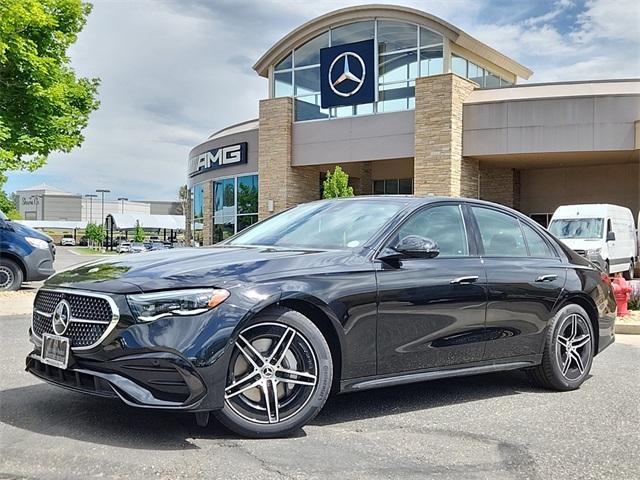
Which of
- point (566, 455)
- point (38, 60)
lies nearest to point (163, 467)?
point (566, 455)

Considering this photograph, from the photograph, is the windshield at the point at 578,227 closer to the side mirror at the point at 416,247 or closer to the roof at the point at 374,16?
the roof at the point at 374,16

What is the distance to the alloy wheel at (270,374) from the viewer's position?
385cm

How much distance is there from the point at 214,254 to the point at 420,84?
21.0m

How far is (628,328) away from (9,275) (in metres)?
11.0

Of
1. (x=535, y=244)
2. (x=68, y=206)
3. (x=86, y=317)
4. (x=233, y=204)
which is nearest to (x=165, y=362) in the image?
(x=86, y=317)

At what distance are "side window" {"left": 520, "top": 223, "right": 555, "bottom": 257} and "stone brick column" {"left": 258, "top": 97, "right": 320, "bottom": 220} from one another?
21615 mm

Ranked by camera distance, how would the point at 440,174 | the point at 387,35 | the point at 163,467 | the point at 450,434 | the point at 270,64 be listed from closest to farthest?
the point at 163,467, the point at 450,434, the point at 440,174, the point at 387,35, the point at 270,64

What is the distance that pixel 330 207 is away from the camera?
17.2ft

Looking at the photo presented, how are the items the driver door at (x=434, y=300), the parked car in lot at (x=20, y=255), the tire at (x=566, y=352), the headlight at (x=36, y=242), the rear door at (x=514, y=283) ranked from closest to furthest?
the driver door at (x=434, y=300), the rear door at (x=514, y=283), the tire at (x=566, y=352), the parked car in lot at (x=20, y=255), the headlight at (x=36, y=242)

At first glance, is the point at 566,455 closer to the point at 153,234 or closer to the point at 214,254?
the point at 214,254

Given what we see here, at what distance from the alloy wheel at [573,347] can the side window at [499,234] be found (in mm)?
716

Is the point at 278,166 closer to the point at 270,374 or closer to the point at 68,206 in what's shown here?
the point at 270,374

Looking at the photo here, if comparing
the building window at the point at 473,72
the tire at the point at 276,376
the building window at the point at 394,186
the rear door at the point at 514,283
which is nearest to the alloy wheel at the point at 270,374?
the tire at the point at 276,376

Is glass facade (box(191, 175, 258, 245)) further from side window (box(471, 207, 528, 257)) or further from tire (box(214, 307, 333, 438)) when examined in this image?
tire (box(214, 307, 333, 438))
